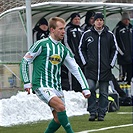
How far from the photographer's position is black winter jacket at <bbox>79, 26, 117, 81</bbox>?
480 inches

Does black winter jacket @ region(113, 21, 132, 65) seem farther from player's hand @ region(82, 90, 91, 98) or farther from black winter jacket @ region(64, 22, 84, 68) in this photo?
player's hand @ region(82, 90, 91, 98)

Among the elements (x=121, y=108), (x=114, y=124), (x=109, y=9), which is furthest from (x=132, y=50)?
(x=114, y=124)

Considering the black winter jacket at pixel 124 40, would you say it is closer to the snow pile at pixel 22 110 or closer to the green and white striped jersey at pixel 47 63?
the snow pile at pixel 22 110

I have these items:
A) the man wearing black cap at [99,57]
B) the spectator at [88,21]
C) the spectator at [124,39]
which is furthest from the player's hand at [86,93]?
the spectator at [124,39]

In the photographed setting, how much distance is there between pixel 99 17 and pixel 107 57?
0.80 metres

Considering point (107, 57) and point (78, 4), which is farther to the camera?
A: point (78, 4)

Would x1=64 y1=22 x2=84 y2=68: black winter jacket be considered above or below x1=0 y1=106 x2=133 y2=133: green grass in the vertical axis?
above

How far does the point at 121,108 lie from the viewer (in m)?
14.9

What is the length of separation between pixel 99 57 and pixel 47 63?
3.59 m

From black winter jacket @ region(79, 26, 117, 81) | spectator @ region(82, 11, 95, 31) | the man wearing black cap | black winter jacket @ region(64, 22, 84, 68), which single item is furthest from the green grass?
spectator @ region(82, 11, 95, 31)

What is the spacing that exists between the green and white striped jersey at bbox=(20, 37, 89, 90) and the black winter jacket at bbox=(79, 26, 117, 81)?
327 cm

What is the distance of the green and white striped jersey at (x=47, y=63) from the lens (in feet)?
28.5

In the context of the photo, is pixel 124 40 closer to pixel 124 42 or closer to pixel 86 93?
pixel 124 42

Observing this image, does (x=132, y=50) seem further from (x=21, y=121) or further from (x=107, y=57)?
(x=21, y=121)
